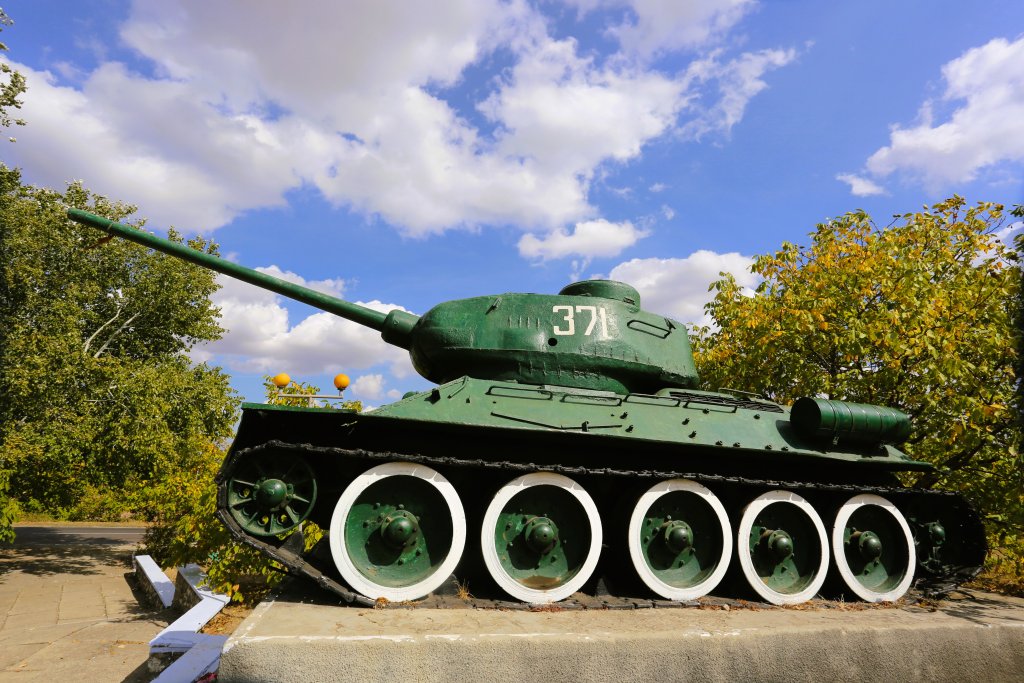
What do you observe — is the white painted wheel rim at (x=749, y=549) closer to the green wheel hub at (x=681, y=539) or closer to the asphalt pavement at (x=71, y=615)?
the green wheel hub at (x=681, y=539)

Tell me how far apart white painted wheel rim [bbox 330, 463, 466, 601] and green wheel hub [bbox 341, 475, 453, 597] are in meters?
0.07

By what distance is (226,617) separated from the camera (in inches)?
427

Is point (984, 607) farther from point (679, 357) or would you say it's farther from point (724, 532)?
point (679, 357)

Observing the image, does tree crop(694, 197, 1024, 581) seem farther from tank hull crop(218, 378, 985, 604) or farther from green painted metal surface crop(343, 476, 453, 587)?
green painted metal surface crop(343, 476, 453, 587)

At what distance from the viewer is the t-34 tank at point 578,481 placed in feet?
17.9

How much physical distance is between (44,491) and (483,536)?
47.4ft

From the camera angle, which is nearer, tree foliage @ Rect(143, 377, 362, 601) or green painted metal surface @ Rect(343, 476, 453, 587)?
green painted metal surface @ Rect(343, 476, 453, 587)

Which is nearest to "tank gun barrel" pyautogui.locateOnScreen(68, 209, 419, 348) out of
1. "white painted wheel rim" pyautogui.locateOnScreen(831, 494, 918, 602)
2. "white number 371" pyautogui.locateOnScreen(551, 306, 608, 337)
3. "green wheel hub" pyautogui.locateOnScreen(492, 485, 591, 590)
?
"white number 371" pyautogui.locateOnScreen(551, 306, 608, 337)

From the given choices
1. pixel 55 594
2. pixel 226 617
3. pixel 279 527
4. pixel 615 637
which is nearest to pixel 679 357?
pixel 615 637

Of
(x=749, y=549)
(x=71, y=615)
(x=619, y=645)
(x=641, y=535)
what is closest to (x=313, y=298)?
(x=641, y=535)

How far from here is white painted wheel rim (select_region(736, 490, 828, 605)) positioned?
620 centimetres

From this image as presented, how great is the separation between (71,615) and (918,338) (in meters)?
15.3

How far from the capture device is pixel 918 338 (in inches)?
333

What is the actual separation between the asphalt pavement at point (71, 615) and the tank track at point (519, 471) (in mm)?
3494
